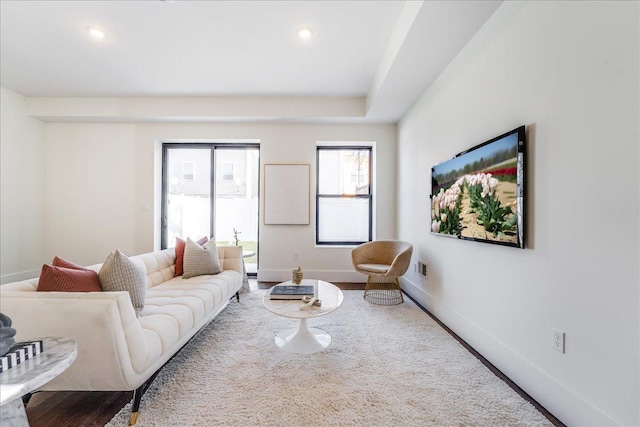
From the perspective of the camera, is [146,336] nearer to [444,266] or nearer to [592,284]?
[592,284]

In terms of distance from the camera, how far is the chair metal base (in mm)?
3393

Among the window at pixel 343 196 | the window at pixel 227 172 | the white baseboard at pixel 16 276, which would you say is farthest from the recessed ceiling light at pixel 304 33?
the white baseboard at pixel 16 276

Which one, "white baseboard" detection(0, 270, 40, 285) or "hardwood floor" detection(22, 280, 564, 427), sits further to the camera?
"white baseboard" detection(0, 270, 40, 285)

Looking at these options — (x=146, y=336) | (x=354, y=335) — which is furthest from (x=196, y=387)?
(x=354, y=335)

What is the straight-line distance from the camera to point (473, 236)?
7.32 feet

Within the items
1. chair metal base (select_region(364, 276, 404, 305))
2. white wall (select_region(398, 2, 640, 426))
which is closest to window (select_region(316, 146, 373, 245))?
chair metal base (select_region(364, 276, 404, 305))

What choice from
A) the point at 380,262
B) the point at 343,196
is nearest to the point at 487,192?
the point at 380,262

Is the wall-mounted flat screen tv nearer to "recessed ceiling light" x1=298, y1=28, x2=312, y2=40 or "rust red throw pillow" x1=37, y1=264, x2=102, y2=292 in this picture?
"recessed ceiling light" x1=298, y1=28, x2=312, y2=40

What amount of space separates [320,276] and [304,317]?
98.7 inches

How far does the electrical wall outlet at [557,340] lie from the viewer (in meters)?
1.48

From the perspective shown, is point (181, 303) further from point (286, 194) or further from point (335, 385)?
point (286, 194)

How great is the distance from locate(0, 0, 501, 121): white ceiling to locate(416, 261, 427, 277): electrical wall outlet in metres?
2.10

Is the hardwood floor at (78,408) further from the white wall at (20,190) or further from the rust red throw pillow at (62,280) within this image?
the white wall at (20,190)

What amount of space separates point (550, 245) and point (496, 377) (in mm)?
981
